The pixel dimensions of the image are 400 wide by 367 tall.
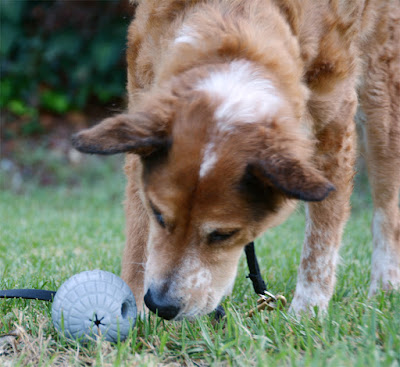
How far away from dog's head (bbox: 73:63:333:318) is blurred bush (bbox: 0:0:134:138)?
7518 mm

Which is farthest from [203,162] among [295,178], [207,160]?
[295,178]

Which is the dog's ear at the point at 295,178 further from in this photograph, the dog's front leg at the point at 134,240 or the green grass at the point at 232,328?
the dog's front leg at the point at 134,240

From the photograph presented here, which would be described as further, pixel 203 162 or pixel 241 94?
pixel 241 94

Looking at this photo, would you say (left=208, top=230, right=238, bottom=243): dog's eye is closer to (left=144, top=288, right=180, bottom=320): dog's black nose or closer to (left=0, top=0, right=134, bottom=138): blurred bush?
(left=144, top=288, right=180, bottom=320): dog's black nose

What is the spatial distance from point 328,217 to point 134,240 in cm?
124

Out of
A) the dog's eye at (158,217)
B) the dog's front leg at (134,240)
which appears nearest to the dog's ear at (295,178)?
the dog's eye at (158,217)

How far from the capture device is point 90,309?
241 cm

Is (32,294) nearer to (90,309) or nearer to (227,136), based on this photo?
(90,309)

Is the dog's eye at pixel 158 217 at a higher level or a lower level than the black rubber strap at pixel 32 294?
higher

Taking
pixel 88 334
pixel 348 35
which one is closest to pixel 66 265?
pixel 88 334

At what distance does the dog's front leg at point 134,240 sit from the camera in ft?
10.7

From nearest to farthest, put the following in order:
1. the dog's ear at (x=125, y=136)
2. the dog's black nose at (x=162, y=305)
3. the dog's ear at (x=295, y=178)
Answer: the dog's ear at (x=295, y=178) → the dog's ear at (x=125, y=136) → the dog's black nose at (x=162, y=305)

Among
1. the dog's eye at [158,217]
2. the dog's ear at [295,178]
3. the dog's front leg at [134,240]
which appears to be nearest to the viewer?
the dog's ear at [295,178]

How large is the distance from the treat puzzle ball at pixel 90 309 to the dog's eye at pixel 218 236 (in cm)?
49
